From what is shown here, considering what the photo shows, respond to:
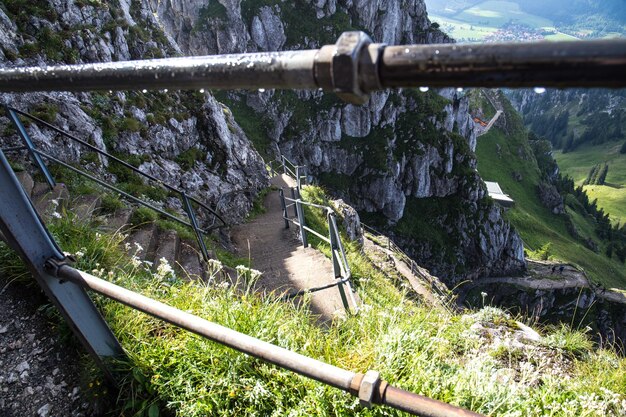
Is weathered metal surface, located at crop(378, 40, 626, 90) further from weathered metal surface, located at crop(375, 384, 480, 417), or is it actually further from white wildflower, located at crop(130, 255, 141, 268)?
white wildflower, located at crop(130, 255, 141, 268)

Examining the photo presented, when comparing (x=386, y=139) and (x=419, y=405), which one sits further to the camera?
(x=386, y=139)

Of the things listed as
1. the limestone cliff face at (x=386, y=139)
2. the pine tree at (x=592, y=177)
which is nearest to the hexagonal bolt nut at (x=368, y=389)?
the limestone cliff face at (x=386, y=139)

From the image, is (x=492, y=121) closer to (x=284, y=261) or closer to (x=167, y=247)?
(x=284, y=261)

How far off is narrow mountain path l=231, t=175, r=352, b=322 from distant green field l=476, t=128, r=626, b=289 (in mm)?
106907

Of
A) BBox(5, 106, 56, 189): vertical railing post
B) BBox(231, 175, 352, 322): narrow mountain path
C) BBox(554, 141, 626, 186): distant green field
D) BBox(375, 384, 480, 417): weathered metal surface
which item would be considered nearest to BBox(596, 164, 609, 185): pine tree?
BBox(554, 141, 626, 186): distant green field

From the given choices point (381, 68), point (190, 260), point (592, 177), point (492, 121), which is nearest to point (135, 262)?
point (190, 260)

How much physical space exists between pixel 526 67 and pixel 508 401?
273cm

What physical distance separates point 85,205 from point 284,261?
5529 millimetres

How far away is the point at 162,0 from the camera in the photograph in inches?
2507

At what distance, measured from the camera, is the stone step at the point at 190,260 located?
669cm

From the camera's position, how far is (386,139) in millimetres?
86625

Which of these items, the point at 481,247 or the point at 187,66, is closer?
the point at 187,66

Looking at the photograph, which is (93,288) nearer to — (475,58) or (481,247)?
(475,58)

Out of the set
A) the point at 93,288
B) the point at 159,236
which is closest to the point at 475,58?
the point at 93,288
